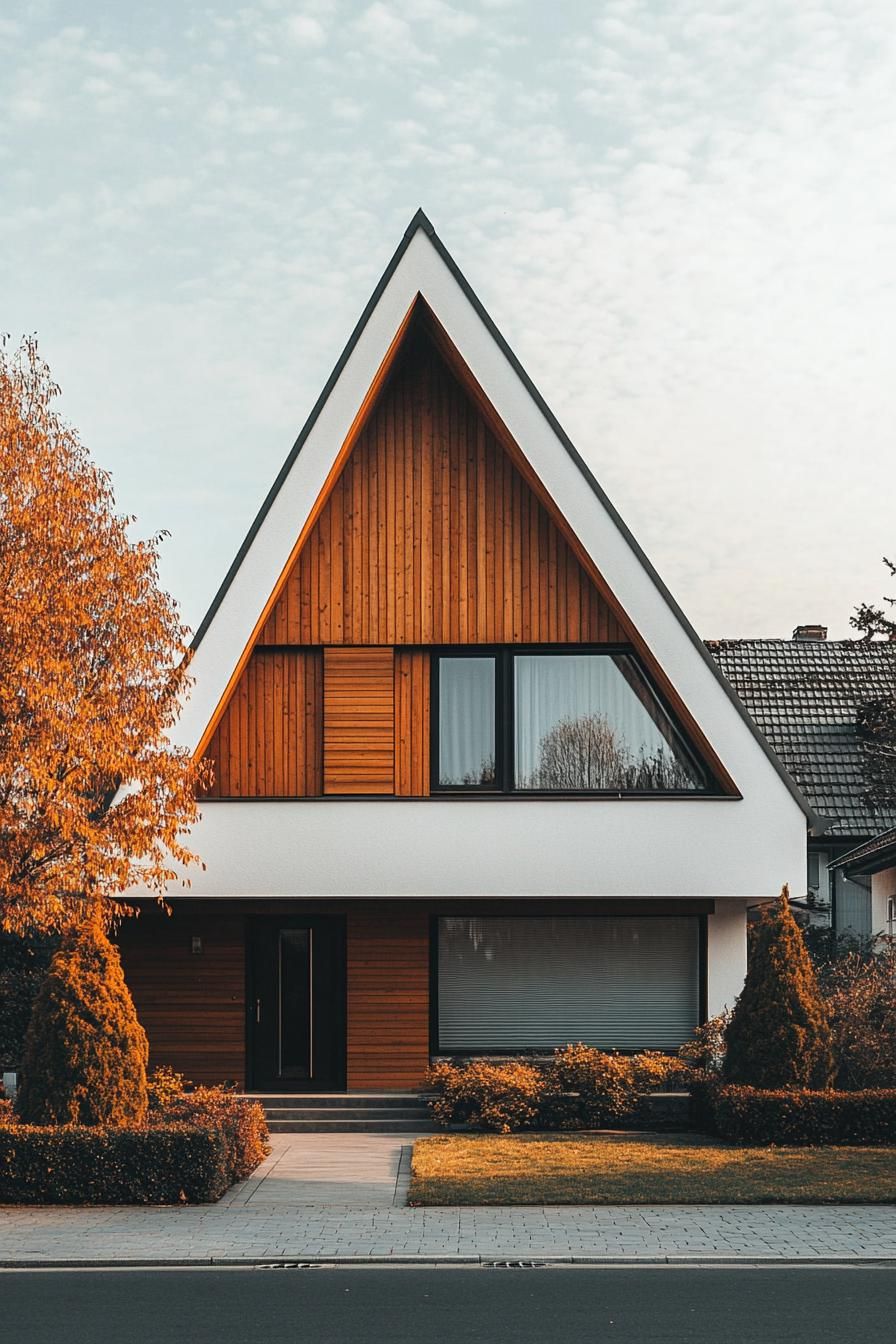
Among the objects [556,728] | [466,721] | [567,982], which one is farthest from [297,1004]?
[556,728]

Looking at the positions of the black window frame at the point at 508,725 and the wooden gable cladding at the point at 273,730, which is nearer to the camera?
the black window frame at the point at 508,725

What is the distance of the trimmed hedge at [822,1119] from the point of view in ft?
51.5

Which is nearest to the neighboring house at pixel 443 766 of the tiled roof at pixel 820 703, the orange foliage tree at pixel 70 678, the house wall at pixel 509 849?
the house wall at pixel 509 849

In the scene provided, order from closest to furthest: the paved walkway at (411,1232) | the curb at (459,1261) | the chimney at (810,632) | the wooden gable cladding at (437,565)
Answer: the curb at (459,1261)
the paved walkway at (411,1232)
the wooden gable cladding at (437,565)
the chimney at (810,632)

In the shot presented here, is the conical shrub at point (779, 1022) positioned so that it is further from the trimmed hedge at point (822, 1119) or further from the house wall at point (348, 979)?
the house wall at point (348, 979)

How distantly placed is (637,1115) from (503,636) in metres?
6.03

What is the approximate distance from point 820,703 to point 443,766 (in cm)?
1431

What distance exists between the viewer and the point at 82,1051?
45.7 ft

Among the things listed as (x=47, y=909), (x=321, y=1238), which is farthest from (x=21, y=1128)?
(x=321, y=1238)

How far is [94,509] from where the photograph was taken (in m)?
14.8

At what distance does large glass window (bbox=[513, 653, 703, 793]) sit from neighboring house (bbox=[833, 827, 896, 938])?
4955 mm

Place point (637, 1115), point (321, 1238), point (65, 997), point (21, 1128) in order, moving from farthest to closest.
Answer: point (637, 1115) < point (65, 997) < point (21, 1128) < point (321, 1238)

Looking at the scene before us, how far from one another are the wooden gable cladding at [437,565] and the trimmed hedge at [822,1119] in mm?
6084

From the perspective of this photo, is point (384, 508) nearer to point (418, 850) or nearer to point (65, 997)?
point (418, 850)
